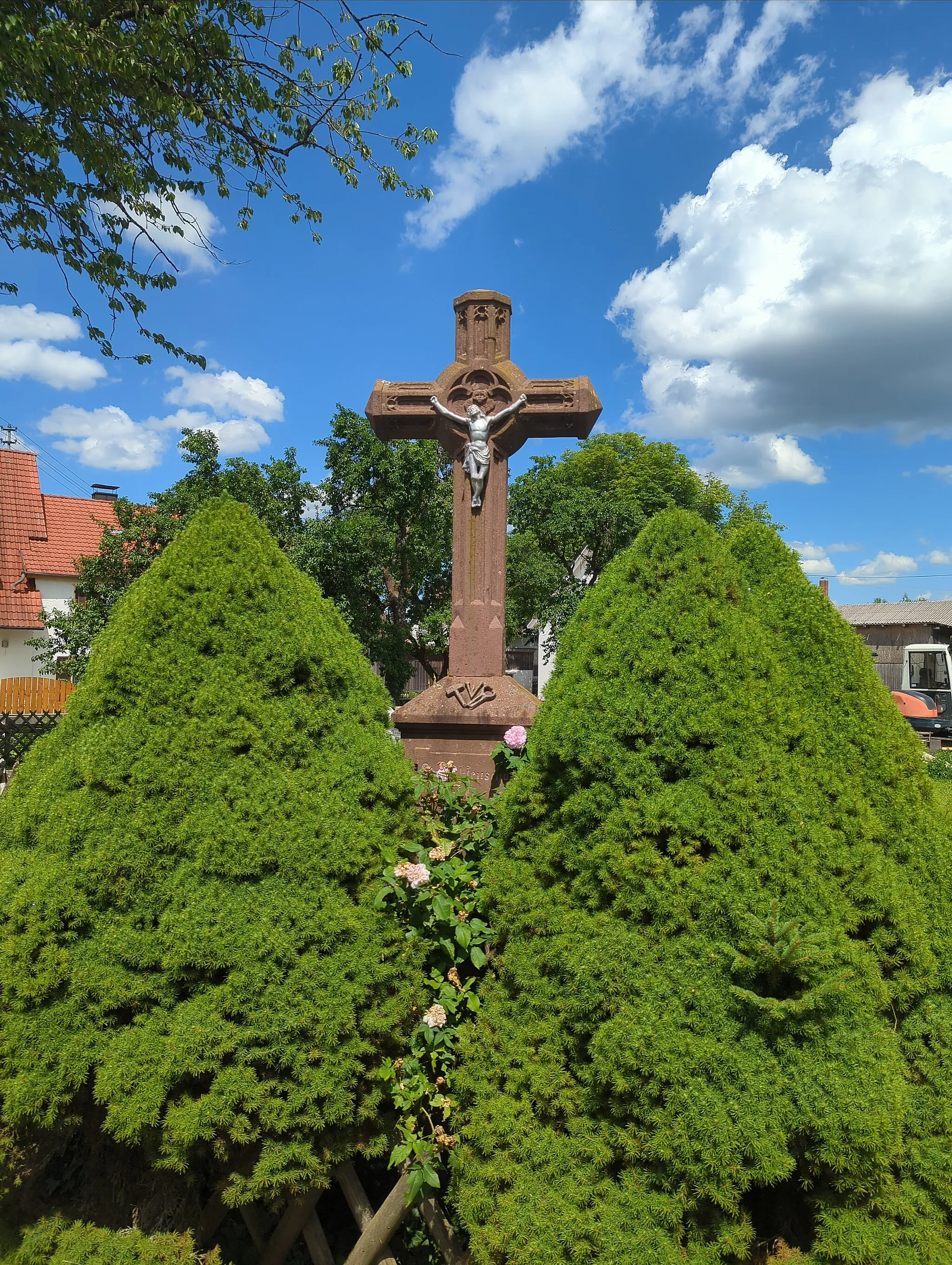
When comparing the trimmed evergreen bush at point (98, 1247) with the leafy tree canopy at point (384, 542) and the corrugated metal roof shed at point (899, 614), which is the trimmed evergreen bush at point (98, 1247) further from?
the corrugated metal roof shed at point (899, 614)

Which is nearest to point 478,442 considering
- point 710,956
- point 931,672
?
point 710,956

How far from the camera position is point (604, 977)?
6.35ft

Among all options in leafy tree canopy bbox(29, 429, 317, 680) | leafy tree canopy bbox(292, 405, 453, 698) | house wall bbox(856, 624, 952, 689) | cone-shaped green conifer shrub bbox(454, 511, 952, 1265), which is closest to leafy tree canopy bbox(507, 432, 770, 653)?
leafy tree canopy bbox(292, 405, 453, 698)

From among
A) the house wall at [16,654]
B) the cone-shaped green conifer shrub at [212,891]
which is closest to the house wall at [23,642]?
the house wall at [16,654]

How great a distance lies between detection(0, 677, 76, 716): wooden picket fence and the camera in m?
11.8

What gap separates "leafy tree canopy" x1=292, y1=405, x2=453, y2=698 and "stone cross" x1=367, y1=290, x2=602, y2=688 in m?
8.97

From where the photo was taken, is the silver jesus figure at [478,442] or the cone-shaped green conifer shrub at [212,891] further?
the silver jesus figure at [478,442]

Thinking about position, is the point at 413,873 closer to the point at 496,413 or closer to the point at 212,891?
the point at 212,891

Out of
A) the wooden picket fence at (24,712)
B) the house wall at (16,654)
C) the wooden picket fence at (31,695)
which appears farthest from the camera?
the house wall at (16,654)

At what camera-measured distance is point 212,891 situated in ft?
6.86

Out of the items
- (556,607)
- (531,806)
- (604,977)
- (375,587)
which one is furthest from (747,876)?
(556,607)

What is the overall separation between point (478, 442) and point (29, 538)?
22.9 metres

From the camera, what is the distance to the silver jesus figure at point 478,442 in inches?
225

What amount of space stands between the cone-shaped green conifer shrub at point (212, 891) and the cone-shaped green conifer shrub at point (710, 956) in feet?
1.42
